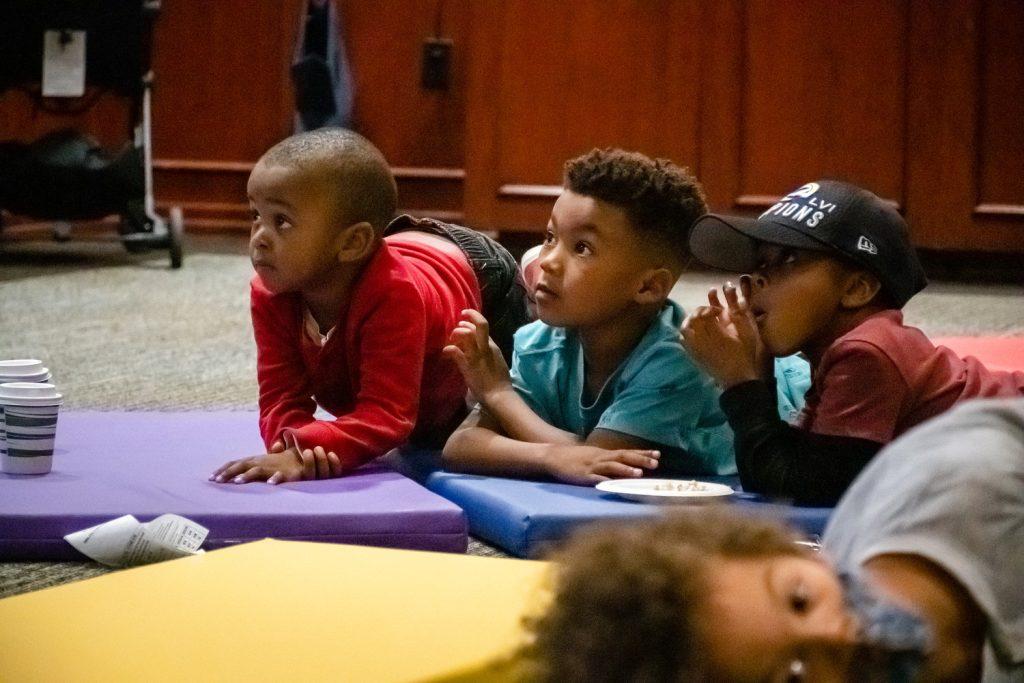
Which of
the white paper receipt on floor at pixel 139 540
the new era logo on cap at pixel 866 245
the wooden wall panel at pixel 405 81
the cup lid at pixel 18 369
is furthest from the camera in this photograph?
the wooden wall panel at pixel 405 81

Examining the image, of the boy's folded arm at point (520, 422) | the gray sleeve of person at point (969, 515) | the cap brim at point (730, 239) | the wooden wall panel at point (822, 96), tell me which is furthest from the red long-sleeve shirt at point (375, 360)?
the wooden wall panel at point (822, 96)

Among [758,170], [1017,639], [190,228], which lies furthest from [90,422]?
[190,228]

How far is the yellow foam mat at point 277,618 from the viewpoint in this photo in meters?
1.13

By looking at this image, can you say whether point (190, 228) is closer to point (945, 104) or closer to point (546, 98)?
point (546, 98)

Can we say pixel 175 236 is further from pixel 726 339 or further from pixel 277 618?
pixel 277 618

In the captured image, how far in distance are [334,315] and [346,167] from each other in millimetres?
192

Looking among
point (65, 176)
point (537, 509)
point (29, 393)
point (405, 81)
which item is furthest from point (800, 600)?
point (405, 81)

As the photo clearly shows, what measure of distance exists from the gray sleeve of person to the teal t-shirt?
2.76ft

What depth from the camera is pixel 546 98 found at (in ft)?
14.6

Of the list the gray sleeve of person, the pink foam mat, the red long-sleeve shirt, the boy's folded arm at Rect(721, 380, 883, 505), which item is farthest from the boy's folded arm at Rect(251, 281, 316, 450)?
the gray sleeve of person

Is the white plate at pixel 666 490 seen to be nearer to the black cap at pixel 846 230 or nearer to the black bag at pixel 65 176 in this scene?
the black cap at pixel 846 230

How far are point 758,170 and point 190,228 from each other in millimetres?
2217

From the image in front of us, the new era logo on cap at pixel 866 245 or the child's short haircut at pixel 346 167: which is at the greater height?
the child's short haircut at pixel 346 167

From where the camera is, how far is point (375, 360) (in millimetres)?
1854
